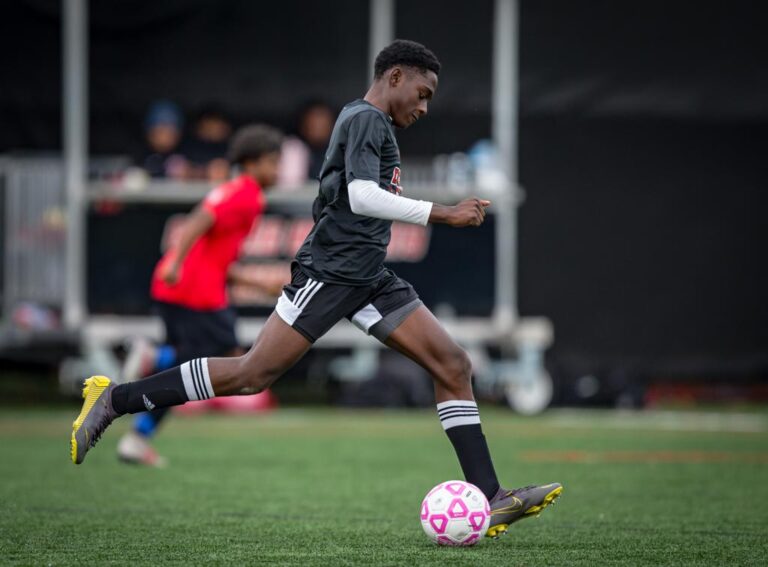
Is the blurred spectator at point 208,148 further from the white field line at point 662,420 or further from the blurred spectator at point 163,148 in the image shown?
the white field line at point 662,420

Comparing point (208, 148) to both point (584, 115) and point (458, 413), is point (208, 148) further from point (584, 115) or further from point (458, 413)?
point (458, 413)

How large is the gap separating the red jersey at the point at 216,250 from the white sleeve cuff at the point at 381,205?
358 cm

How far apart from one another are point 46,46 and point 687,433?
8.18 meters

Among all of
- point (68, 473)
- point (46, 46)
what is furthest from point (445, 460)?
point (46, 46)

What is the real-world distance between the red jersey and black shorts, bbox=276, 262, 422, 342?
3137 millimetres

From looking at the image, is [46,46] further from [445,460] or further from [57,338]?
[445,460]

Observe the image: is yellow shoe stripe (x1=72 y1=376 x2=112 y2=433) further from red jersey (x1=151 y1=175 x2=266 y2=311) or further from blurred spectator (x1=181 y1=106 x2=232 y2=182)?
blurred spectator (x1=181 y1=106 x2=232 y2=182)

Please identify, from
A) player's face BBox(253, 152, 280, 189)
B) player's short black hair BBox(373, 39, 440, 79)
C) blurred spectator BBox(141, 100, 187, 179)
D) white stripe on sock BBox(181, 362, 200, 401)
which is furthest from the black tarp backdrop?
white stripe on sock BBox(181, 362, 200, 401)

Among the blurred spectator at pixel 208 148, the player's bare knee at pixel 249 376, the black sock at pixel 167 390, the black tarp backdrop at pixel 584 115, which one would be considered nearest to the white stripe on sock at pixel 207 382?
the black sock at pixel 167 390

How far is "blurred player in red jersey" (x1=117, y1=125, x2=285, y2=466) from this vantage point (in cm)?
859

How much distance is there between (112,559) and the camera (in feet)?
15.7

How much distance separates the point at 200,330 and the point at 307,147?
5.71 m

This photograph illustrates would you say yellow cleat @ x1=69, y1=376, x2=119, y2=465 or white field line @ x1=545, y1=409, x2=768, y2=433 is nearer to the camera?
yellow cleat @ x1=69, y1=376, x2=119, y2=465

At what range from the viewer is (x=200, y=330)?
8.85 meters
